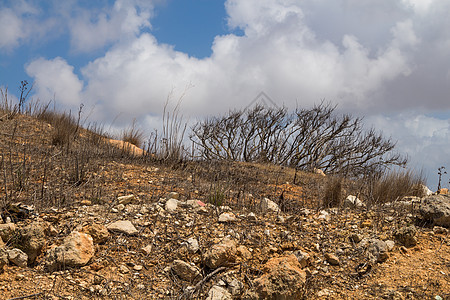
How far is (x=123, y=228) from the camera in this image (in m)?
3.34

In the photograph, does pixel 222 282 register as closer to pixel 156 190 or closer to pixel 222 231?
pixel 222 231

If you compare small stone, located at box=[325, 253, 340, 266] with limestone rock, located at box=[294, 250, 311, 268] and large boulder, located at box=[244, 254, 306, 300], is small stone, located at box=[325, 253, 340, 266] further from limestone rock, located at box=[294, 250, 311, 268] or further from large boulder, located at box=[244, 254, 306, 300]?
large boulder, located at box=[244, 254, 306, 300]

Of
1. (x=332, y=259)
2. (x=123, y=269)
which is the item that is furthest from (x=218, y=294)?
(x=332, y=259)

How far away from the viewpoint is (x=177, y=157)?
24.5ft

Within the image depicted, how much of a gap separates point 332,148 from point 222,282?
42.1ft

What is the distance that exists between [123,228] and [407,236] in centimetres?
265

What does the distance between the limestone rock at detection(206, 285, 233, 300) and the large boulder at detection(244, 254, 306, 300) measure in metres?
0.14

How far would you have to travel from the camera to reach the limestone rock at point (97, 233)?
10.4 feet

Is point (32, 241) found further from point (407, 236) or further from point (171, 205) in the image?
point (407, 236)

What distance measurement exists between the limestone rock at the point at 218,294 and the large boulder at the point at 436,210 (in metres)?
2.51

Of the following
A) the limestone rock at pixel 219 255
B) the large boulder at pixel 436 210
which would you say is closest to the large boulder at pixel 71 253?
the limestone rock at pixel 219 255

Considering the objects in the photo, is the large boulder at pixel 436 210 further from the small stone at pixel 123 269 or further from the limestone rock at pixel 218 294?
the small stone at pixel 123 269

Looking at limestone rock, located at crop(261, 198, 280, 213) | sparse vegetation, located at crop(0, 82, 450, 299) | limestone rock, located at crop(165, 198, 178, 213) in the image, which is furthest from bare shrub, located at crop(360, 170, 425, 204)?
limestone rock, located at crop(165, 198, 178, 213)

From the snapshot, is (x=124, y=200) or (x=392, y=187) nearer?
(x=124, y=200)
